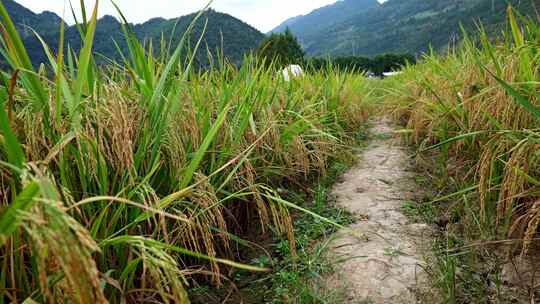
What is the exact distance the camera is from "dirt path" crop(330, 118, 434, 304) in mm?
1291

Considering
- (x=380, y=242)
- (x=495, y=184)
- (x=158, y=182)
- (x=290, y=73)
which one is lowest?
(x=380, y=242)

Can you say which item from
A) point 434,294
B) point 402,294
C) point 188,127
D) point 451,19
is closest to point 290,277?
point 402,294

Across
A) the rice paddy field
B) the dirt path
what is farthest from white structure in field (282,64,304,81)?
the dirt path

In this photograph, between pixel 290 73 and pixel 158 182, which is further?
pixel 290 73

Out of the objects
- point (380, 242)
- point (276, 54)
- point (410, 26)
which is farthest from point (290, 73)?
Result: point (410, 26)

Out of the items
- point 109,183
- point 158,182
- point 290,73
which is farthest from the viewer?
point 290,73

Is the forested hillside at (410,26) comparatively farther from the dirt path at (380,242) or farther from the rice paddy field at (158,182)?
the rice paddy field at (158,182)

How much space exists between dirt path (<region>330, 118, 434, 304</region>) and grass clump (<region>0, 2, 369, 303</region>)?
0.29 meters

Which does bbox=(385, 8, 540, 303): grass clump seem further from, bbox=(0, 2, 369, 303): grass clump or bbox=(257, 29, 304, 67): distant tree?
bbox=(257, 29, 304, 67): distant tree

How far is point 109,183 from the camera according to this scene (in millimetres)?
1139

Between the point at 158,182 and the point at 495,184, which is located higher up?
the point at 158,182

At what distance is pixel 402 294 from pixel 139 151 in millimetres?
1017

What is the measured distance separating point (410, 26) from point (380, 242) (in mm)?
118201

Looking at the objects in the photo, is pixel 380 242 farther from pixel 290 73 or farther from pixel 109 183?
pixel 290 73
